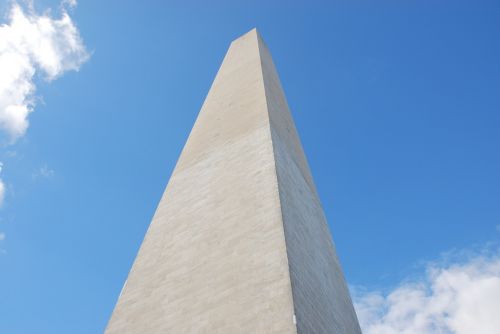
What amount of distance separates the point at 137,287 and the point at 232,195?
2214 mm

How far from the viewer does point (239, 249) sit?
6516 mm

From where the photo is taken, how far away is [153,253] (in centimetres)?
797

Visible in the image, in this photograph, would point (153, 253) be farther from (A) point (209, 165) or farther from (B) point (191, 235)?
(A) point (209, 165)

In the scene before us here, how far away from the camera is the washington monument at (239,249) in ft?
18.5

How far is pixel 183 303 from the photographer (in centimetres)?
635

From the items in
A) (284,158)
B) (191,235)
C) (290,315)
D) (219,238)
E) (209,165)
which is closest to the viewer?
(290,315)

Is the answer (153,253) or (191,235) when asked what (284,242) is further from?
(153,253)

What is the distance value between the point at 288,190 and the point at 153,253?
2684mm

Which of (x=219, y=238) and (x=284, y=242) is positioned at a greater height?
(x=219, y=238)

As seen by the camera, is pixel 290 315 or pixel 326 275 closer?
pixel 290 315

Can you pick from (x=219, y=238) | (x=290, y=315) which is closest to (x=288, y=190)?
(x=219, y=238)

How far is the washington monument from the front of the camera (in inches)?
222

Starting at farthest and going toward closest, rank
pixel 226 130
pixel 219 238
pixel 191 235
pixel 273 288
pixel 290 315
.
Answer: pixel 226 130, pixel 191 235, pixel 219 238, pixel 273 288, pixel 290 315

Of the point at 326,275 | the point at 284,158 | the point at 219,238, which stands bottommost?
the point at 326,275
